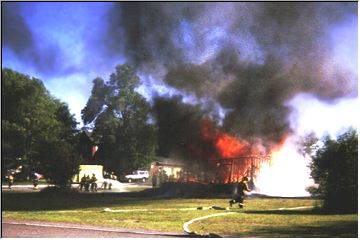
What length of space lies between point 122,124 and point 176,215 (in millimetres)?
2141

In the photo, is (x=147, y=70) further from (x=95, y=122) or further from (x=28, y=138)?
(x=28, y=138)

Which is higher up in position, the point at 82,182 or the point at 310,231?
the point at 82,182

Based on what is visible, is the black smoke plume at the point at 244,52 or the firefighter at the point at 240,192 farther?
the firefighter at the point at 240,192

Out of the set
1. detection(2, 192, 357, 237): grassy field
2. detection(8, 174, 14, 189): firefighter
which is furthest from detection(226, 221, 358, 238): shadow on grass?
detection(8, 174, 14, 189): firefighter

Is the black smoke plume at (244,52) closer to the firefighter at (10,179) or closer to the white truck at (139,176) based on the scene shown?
the white truck at (139,176)

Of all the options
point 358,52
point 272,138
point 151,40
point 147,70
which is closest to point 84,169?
point 147,70

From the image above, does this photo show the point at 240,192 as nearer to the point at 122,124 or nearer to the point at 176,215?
the point at 176,215

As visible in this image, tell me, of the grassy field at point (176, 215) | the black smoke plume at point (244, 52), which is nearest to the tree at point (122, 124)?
the black smoke plume at point (244, 52)

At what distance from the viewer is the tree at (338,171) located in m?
8.80

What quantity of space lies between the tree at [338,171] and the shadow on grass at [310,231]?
42 centimetres

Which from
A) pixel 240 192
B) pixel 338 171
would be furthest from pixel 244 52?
pixel 338 171

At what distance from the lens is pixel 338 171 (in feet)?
30.0

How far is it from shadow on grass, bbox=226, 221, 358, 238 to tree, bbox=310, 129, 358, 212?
1.37ft

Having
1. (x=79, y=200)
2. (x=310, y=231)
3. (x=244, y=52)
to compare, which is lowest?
(x=310, y=231)
